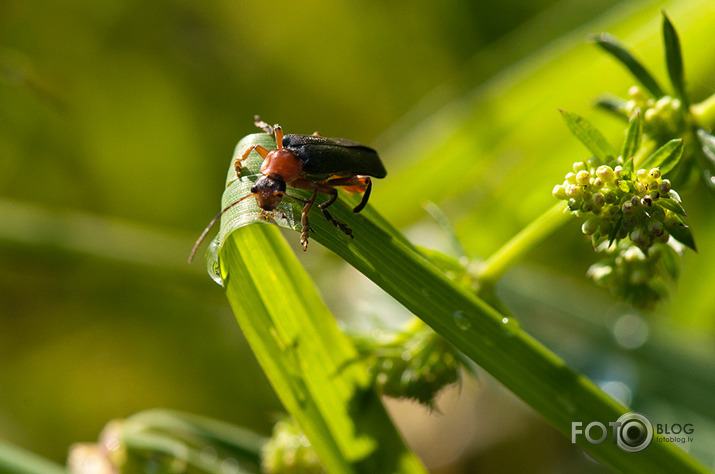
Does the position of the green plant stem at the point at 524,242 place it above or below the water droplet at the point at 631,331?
below

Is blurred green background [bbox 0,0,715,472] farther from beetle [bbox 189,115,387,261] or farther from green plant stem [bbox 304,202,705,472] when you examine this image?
green plant stem [bbox 304,202,705,472]

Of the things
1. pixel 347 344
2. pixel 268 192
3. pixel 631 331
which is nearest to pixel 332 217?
pixel 268 192

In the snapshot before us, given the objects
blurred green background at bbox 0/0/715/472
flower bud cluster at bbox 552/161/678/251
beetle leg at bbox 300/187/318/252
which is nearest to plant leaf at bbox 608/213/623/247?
flower bud cluster at bbox 552/161/678/251

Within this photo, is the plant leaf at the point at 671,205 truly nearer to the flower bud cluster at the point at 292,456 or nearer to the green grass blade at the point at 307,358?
the green grass blade at the point at 307,358

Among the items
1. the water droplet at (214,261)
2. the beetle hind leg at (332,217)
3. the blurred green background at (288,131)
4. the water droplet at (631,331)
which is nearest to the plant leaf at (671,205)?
the beetle hind leg at (332,217)

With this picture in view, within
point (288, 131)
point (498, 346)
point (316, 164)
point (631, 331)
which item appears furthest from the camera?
point (288, 131)

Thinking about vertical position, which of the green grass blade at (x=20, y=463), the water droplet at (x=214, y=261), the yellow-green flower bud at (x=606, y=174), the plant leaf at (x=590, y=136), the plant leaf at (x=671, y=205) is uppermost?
the green grass blade at (x=20, y=463)

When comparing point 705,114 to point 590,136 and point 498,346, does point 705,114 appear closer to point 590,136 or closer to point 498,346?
point 590,136
